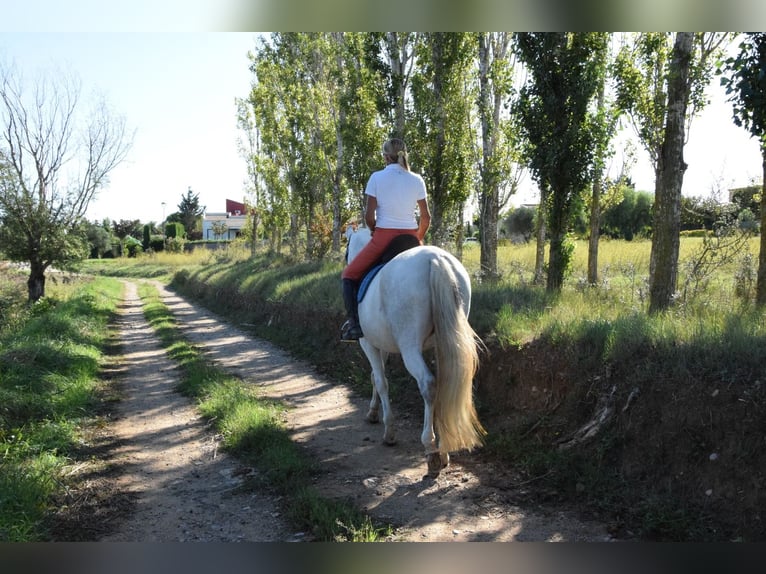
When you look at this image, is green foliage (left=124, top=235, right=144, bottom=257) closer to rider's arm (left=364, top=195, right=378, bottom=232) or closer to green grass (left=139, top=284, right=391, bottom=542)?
green grass (left=139, top=284, right=391, bottom=542)

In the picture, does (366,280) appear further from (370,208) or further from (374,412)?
(374,412)

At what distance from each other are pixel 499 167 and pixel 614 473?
10709 mm

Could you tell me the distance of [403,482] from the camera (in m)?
→ 4.53

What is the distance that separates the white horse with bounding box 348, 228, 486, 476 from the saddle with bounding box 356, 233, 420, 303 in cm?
30

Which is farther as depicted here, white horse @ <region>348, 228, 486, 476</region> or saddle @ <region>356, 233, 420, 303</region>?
saddle @ <region>356, 233, 420, 303</region>

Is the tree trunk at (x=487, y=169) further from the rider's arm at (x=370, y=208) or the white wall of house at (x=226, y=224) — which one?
the white wall of house at (x=226, y=224)

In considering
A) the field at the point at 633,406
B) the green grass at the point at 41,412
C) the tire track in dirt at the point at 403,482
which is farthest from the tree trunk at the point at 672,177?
the green grass at the point at 41,412

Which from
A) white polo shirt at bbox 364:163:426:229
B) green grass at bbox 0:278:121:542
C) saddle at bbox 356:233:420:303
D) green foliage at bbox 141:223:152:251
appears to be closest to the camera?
green grass at bbox 0:278:121:542

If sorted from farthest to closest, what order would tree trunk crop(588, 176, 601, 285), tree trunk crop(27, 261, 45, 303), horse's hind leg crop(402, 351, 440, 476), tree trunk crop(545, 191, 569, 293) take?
1. tree trunk crop(27, 261, 45, 303)
2. tree trunk crop(588, 176, 601, 285)
3. tree trunk crop(545, 191, 569, 293)
4. horse's hind leg crop(402, 351, 440, 476)

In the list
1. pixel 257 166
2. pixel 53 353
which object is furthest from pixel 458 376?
pixel 257 166

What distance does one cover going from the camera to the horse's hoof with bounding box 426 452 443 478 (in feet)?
15.1

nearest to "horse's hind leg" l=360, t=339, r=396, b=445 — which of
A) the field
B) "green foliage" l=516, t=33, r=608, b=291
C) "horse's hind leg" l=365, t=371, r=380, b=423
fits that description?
"horse's hind leg" l=365, t=371, r=380, b=423

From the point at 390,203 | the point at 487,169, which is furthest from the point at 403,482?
the point at 487,169

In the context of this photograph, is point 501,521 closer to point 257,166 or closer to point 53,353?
point 53,353
